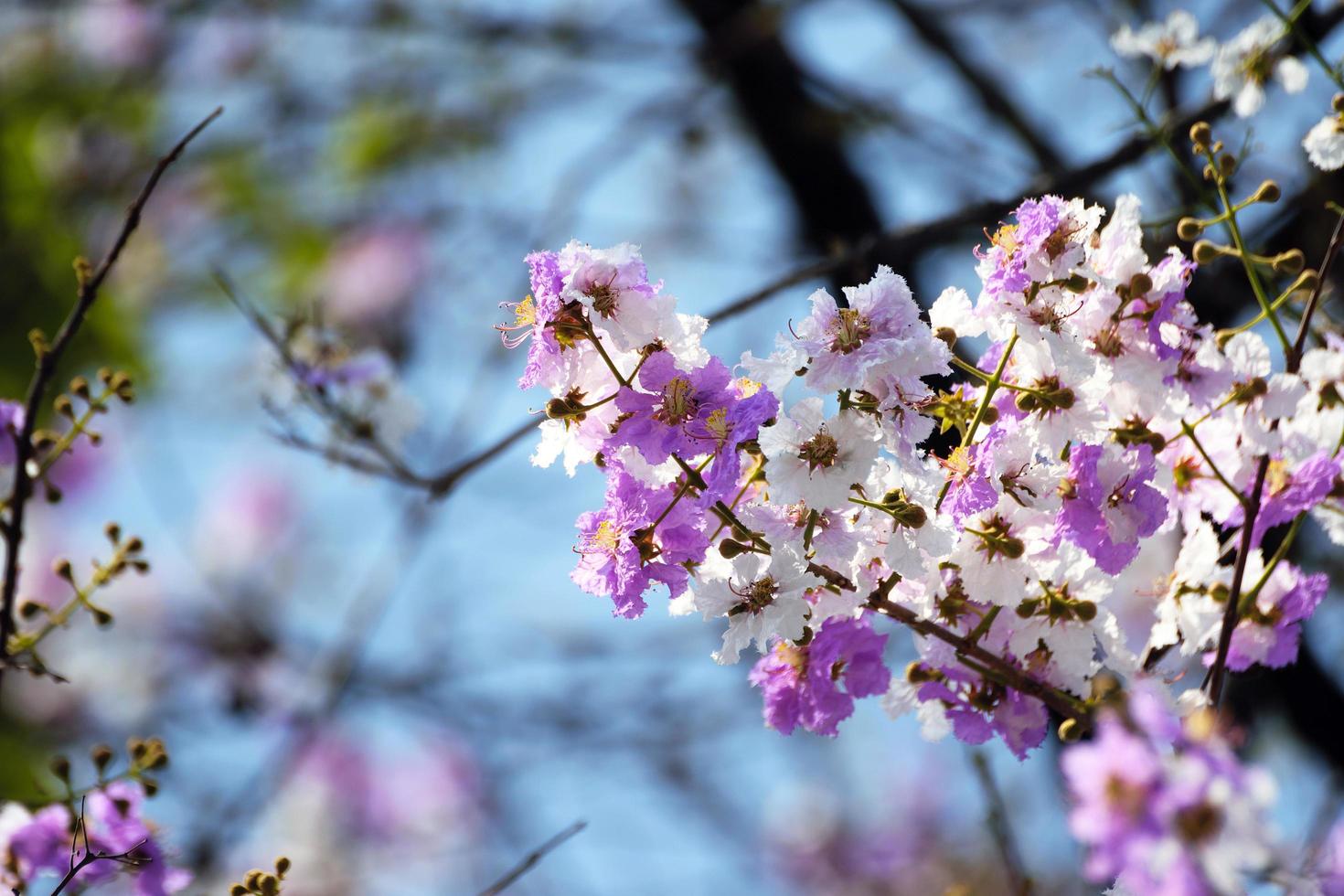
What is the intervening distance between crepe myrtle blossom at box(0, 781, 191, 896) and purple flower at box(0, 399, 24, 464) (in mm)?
482

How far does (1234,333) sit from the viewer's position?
4.47 feet

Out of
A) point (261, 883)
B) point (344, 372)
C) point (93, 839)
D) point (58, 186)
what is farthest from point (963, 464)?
point (58, 186)

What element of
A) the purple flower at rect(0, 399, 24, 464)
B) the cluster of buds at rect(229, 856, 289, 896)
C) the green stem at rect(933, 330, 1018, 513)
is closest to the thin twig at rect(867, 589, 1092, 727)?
the green stem at rect(933, 330, 1018, 513)

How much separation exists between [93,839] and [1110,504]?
1.31m

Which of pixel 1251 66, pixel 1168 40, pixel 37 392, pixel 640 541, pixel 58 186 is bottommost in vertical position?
pixel 640 541

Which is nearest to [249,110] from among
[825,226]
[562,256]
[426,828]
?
[825,226]

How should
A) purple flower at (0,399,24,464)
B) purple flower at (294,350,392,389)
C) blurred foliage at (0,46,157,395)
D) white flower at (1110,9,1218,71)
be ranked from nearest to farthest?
1. purple flower at (0,399,24,464)
2. white flower at (1110,9,1218,71)
3. purple flower at (294,350,392,389)
4. blurred foliage at (0,46,157,395)

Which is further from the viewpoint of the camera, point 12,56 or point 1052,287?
point 12,56

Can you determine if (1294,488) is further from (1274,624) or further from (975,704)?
(975,704)

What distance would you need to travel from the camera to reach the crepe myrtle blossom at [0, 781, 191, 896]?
1.59 meters

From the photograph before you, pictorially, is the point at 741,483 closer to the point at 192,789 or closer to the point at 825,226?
the point at 825,226

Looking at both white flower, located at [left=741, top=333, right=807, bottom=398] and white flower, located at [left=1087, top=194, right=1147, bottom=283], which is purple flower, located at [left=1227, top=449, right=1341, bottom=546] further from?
white flower, located at [left=741, top=333, right=807, bottom=398]

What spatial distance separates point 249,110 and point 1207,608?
4269mm

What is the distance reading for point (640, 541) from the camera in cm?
130
